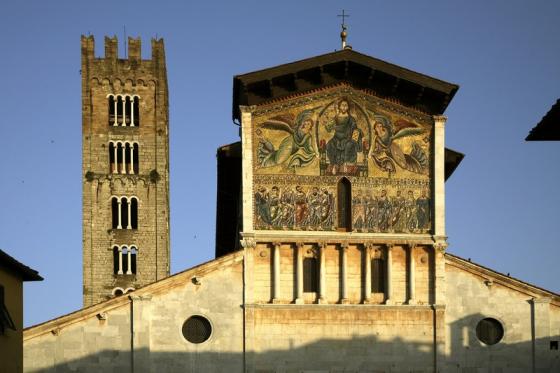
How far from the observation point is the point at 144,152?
207 ft

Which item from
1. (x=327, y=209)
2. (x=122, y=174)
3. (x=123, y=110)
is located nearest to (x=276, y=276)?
(x=327, y=209)

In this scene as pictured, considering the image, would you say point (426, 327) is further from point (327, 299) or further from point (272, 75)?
point (272, 75)

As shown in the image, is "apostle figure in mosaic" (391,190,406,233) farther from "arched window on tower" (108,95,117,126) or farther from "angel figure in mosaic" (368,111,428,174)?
"arched window on tower" (108,95,117,126)

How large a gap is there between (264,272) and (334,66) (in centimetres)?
710

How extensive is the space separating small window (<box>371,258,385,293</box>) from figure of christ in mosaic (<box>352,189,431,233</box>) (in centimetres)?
101

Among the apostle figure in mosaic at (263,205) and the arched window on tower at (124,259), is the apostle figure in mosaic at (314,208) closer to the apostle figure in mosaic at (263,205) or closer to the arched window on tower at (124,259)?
the apostle figure in mosaic at (263,205)

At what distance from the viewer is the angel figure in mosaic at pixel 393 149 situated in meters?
36.7

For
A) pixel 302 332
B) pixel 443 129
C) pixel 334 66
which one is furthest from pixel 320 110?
pixel 302 332

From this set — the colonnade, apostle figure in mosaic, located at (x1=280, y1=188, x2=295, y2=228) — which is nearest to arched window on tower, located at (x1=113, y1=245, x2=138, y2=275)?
apostle figure in mosaic, located at (x1=280, y1=188, x2=295, y2=228)

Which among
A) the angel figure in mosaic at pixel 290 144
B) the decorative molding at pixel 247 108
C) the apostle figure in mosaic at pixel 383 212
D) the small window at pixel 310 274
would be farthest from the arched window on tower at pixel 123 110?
the apostle figure in mosaic at pixel 383 212

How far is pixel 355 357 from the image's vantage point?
1391 inches

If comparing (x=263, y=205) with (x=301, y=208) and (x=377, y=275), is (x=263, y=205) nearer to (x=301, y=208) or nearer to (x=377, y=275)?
(x=301, y=208)

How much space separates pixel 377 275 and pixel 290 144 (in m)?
5.06

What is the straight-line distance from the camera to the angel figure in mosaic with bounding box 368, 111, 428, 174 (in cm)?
3669
